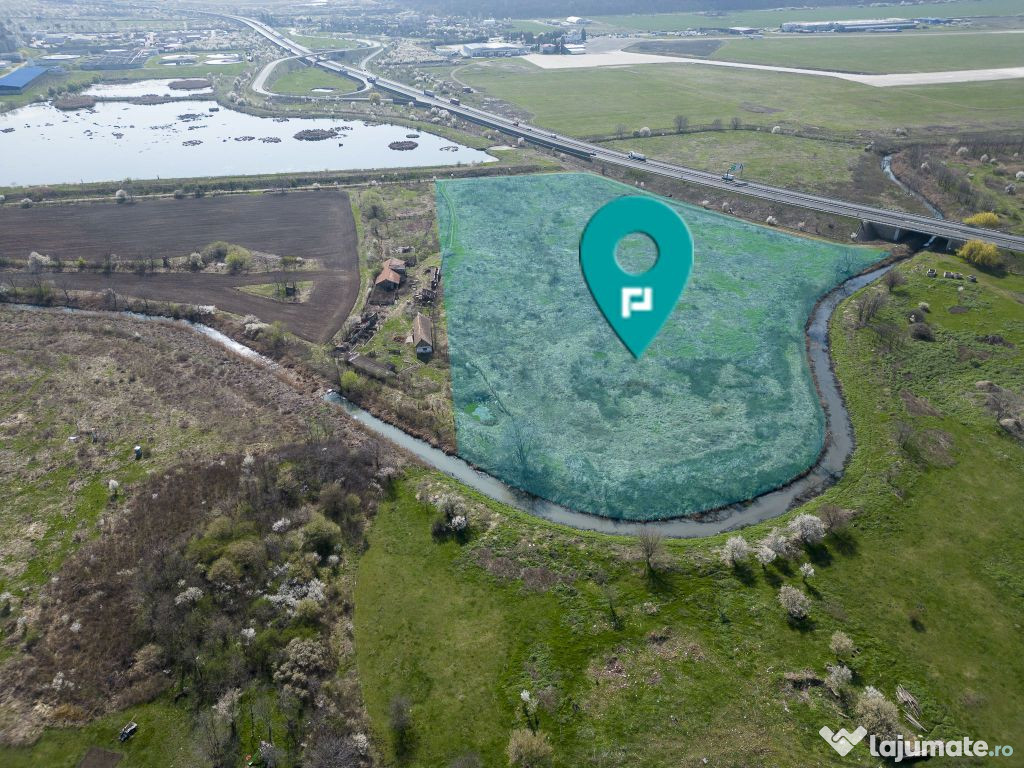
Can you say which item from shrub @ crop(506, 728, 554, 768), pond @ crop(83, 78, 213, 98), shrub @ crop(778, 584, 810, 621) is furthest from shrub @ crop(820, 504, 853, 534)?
pond @ crop(83, 78, 213, 98)

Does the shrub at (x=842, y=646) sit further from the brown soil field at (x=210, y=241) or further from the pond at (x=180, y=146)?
the pond at (x=180, y=146)

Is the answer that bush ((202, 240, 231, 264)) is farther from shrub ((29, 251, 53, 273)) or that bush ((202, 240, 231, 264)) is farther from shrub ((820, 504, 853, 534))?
shrub ((820, 504, 853, 534))

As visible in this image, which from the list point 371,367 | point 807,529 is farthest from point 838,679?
point 371,367

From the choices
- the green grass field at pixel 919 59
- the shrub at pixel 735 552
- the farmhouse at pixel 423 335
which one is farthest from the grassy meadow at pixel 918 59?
the shrub at pixel 735 552

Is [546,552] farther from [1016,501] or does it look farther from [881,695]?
[1016,501]

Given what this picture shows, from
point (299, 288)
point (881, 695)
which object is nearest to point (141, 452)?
point (299, 288)

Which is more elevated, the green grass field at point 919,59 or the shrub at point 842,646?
the green grass field at point 919,59
